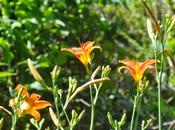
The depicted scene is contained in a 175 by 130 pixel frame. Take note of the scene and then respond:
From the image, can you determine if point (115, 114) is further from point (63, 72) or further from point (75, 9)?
point (75, 9)

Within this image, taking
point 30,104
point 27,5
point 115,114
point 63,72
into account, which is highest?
point 27,5

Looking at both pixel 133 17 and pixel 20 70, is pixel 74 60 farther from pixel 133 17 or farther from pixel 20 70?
pixel 133 17

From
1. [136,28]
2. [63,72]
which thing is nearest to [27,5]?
[63,72]

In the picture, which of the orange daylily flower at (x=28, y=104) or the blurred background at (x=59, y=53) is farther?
the blurred background at (x=59, y=53)

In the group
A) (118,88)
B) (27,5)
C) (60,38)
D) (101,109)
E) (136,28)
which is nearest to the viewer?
(27,5)

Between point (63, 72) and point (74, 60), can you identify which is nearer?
point (63, 72)

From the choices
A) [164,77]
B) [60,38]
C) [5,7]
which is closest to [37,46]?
[60,38]

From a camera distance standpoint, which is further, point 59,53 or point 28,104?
point 59,53

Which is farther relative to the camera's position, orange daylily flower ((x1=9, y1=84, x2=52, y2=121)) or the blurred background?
the blurred background

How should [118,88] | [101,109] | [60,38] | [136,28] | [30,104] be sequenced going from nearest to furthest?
1. [30,104]
2. [101,109]
3. [60,38]
4. [118,88]
5. [136,28]

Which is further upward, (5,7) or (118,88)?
(5,7)
